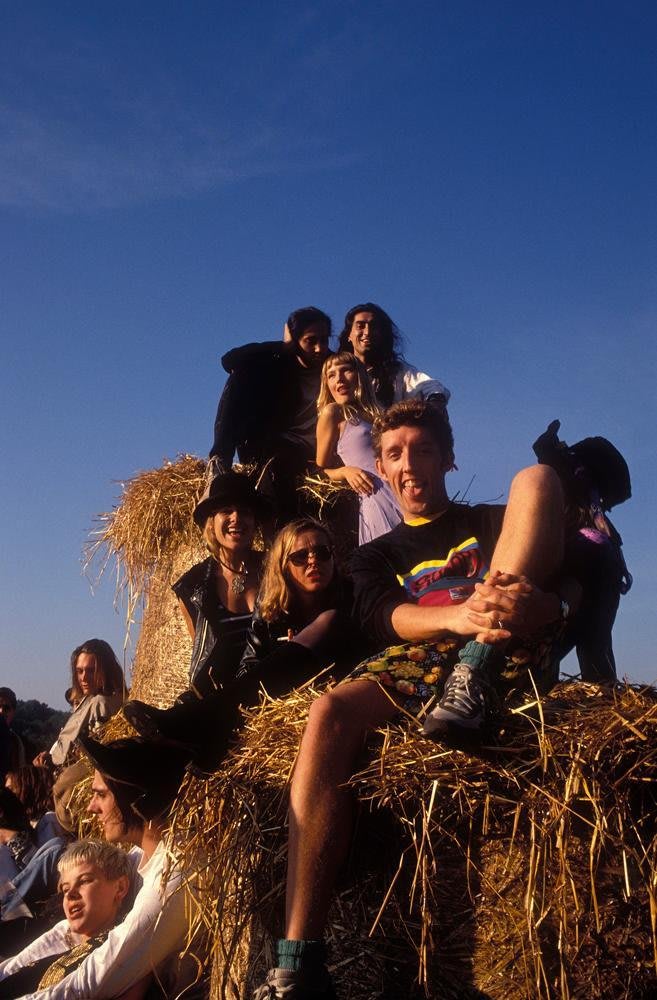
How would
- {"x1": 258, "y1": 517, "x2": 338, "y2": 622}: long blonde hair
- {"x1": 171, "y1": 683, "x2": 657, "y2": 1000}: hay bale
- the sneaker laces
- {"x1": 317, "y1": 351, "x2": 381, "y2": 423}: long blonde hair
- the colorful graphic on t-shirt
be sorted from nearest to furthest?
{"x1": 171, "y1": 683, "x2": 657, "y2": 1000}: hay bale
the sneaker laces
the colorful graphic on t-shirt
{"x1": 258, "y1": 517, "x2": 338, "y2": 622}: long blonde hair
{"x1": 317, "y1": 351, "x2": 381, "y2": 423}: long blonde hair

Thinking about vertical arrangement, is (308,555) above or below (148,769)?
above

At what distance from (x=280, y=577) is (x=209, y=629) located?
1.09m

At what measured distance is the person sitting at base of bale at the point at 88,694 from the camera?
6.37 m

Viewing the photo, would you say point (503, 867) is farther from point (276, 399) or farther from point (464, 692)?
point (276, 399)

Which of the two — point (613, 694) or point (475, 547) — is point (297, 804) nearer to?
point (613, 694)

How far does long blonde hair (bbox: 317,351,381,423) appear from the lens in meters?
5.78

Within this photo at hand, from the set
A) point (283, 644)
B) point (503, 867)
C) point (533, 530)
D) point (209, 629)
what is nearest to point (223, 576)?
point (209, 629)

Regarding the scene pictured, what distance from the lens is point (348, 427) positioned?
5777mm

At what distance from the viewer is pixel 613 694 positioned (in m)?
2.77

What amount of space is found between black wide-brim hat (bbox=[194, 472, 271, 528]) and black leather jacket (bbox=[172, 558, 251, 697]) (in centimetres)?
31

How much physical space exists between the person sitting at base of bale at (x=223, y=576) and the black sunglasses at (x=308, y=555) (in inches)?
32.1

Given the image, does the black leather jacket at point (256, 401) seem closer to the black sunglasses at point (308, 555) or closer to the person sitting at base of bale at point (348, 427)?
the person sitting at base of bale at point (348, 427)

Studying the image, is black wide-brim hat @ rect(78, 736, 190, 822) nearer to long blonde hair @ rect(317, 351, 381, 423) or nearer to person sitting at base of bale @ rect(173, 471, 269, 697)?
person sitting at base of bale @ rect(173, 471, 269, 697)

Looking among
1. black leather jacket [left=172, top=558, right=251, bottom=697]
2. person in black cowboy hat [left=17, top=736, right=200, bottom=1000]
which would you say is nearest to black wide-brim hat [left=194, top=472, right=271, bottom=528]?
black leather jacket [left=172, top=558, right=251, bottom=697]
